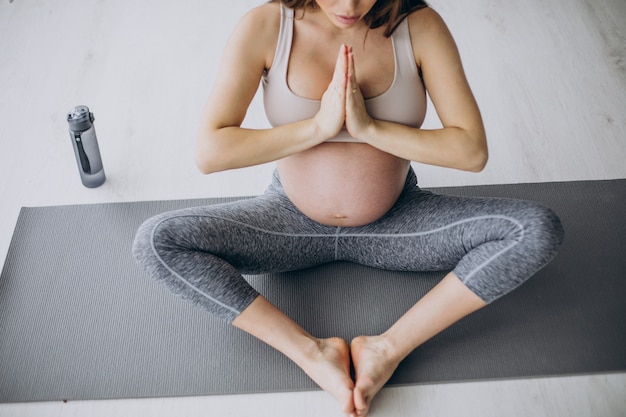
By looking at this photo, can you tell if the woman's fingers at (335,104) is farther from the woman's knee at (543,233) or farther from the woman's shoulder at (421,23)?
the woman's knee at (543,233)

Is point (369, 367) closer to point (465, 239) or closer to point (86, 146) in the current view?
point (465, 239)

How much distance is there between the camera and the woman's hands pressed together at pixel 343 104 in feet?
4.80

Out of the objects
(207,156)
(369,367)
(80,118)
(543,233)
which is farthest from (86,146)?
(543,233)

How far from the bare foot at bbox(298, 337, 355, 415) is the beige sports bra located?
1.68ft

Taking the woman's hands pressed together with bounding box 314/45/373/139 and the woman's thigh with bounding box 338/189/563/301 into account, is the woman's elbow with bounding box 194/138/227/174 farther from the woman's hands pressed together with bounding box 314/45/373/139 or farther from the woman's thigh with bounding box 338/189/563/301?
the woman's thigh with bounding box 338/189/563/301

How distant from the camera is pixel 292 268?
190cm

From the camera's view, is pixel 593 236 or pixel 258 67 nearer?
pixel 258 67

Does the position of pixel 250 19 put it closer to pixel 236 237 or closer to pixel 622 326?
pixel 236 237

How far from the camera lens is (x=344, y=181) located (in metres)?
1.68

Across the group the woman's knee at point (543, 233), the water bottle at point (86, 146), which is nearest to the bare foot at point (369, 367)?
the woman's knee at point (543, 233)

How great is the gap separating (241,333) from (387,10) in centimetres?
90

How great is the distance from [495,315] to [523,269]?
0.95 ft

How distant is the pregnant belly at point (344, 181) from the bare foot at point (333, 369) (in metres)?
0.31

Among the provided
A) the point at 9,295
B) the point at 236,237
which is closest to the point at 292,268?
the point at 236,237
